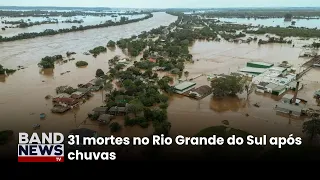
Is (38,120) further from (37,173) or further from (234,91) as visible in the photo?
(234,91)

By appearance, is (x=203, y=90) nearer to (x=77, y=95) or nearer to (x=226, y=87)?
(x=226, y=87)

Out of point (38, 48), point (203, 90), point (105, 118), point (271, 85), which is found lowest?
point (105, 118)

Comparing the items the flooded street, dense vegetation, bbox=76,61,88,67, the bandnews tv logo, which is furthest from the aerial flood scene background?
the bandnews tv logo

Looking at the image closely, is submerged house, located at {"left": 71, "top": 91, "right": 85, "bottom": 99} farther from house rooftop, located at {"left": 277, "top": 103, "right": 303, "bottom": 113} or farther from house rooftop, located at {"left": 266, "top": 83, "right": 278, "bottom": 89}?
house rooftop, located at {"left": 266, "top": 83, "right": 278, "bottom": 89}

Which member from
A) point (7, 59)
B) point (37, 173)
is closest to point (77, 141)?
point (37, 173)

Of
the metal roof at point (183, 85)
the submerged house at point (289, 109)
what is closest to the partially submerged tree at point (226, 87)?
the metal roof at point (183, 85)

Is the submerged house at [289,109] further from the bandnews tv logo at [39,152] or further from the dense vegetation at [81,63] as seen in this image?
the dense vegetation at [81,63]

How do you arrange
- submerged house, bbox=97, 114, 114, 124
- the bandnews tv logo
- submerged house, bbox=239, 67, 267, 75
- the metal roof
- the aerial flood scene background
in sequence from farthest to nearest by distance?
1. submerged house, bbox=239, 67, 267, 75
2. the metal roof
3. submerged house, bbox=97, 114, 114, 124
4. the aerial flood scene background
5. the bandnews tv logo

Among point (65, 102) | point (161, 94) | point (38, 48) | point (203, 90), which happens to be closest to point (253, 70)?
point (203, 90)
